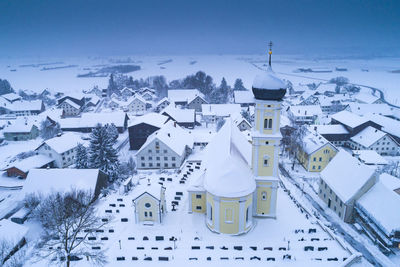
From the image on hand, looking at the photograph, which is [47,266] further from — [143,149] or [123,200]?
[143,149]

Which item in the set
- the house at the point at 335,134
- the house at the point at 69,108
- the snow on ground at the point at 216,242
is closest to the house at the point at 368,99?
the house at the point at 335,134

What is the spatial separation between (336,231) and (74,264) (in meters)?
27.3

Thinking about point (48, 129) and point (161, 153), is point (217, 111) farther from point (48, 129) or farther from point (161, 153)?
point (48, 129)

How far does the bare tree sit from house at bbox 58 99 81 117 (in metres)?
59.7

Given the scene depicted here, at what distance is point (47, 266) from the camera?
23.9m

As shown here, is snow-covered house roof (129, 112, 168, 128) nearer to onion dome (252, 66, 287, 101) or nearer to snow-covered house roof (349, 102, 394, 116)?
onion dome (252, 66, 287, 101)

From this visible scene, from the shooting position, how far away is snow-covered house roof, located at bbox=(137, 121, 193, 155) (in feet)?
150

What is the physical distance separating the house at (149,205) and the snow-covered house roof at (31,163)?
24939mm

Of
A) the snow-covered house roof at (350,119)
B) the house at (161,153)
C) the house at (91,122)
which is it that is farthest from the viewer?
the house at (91,122)

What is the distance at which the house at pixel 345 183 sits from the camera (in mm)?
30656

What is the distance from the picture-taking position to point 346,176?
3319 centimetres

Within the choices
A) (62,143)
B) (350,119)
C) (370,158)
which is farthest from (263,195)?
(350,119)

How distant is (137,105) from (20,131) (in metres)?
34.2

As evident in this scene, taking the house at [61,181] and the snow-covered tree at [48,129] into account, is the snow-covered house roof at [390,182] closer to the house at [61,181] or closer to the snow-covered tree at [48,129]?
the house at [61,181]
